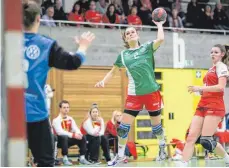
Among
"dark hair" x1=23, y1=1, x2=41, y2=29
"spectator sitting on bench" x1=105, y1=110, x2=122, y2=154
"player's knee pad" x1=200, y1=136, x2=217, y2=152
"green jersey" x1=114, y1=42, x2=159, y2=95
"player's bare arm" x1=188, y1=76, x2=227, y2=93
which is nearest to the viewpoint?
"dark hair" x1=23, y1=1, x2=41, y2=29

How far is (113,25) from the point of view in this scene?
17.0 m

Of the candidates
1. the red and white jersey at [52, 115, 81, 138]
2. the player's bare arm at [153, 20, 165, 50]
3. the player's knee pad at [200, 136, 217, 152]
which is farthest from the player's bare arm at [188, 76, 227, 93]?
the red and white jersey at [52, 115, 81, 138]

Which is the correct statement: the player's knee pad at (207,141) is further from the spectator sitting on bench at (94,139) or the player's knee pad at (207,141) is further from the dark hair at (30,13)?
the spectator sitting on bench at (94,139)

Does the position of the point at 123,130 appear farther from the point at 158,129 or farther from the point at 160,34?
the point at 160,34

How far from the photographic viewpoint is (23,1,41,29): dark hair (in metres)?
4.32

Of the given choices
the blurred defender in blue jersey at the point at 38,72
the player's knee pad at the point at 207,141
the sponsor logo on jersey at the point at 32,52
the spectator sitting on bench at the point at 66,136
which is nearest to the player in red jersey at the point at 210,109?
the player's knee pad at the point at 207,141

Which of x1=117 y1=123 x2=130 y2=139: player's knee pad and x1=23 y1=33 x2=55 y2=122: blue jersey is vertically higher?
x1=23 y1=33 x2=55 y2=122: blue jersey

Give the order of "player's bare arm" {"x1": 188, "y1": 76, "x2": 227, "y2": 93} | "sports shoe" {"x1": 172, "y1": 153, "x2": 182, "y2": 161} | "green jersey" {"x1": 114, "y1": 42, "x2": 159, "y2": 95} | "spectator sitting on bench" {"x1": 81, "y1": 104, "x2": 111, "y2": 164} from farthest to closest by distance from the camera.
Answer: "sports shoe" {"x1": 172, "y1": 153, "x2": 182, "y2": 161}, "spectator sitting on bench" {"x1": 81, "y1": 104, "x2": 111, "y2": 164}, "green jersey" {"x1": 114, "y1": 42, "x2": 159, "y2": 95}, "player's bare arm" {"x1": 188, "y1": 76, "x2": 227, "y2": 93}

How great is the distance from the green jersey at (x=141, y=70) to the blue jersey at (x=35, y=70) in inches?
166

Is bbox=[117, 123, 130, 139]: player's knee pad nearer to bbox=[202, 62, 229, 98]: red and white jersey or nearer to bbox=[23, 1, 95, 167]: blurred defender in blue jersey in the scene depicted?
bbox=[202, 62, 229, 98]: red and white jersey

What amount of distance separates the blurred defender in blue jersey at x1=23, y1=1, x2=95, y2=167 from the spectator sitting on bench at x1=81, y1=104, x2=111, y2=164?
7.83m

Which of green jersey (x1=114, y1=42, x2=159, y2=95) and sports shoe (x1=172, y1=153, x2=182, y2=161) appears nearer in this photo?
green jersey (x1=114, y1=42, x2=159, y2=95)

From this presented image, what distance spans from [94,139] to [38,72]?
8.02 m

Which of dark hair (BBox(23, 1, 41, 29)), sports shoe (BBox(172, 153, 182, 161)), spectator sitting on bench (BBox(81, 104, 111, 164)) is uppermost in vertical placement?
dark hair (BBox(23, 1, 41, 29))
